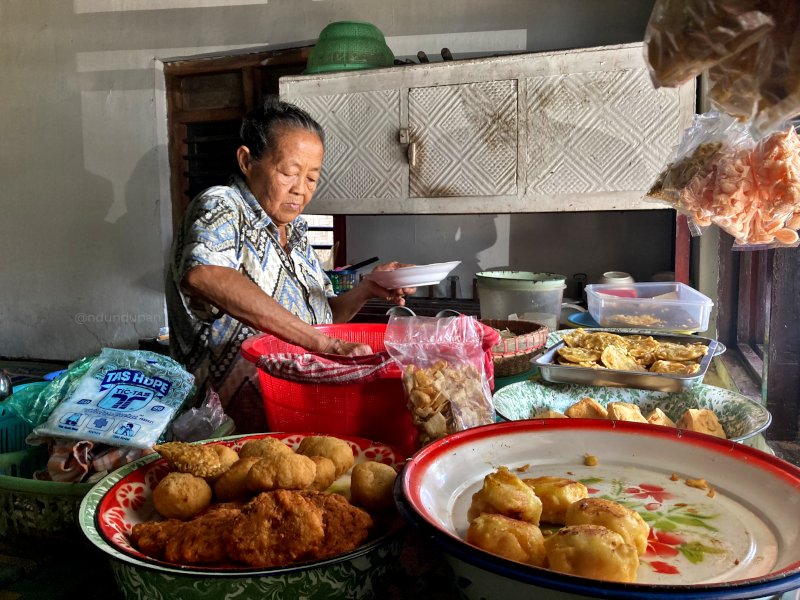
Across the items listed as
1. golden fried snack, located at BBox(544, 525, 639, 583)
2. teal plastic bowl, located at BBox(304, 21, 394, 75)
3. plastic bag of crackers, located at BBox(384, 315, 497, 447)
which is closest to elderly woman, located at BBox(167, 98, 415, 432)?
plastic bag of crackers, located at BBox(384, 315, 497, 447)

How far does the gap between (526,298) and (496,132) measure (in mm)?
1451

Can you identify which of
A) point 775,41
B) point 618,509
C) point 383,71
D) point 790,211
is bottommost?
point 618,509

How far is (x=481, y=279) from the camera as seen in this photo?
8.76 ft

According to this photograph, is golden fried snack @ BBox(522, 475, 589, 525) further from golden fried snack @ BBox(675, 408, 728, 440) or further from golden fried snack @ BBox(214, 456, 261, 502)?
golden fried snack @ BBox(675, 408, 728, 440)

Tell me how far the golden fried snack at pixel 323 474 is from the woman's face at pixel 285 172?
1384mm

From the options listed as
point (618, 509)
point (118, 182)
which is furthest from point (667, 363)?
point (118, 182)

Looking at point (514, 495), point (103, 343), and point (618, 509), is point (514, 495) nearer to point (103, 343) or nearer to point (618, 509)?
point (618, 509)

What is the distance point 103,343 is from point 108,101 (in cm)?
204

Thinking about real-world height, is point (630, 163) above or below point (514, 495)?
above

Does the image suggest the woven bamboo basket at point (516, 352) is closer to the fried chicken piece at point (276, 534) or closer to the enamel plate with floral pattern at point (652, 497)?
the enamel plate with floral pattern at point (652, 497)

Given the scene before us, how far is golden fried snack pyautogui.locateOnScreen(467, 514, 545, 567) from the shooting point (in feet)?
1.93

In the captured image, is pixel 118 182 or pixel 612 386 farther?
pixel 118 182

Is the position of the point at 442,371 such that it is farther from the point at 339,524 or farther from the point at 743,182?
the point at 743,182

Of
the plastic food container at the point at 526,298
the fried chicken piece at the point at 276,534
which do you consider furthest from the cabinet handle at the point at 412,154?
the fried chicken piece at the point at 276,534
